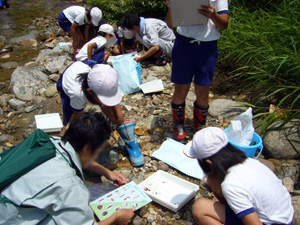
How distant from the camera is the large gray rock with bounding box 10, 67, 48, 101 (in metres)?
4.46

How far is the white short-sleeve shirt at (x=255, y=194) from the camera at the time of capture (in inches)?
66.0

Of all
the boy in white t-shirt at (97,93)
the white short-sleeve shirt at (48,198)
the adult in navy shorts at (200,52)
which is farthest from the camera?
the adult in navy shorts at (200,52)

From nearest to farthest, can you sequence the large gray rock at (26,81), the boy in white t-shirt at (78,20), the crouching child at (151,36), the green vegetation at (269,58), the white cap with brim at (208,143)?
the white cap with brim at (208,143) < the green vegetation at (269,58) < the large gray rock at (26,81) < the crouching child at (151,36) < the boy in white t-shirt at (78,20)

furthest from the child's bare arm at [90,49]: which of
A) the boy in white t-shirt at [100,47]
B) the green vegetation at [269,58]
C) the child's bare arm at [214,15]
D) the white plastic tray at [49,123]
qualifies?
the child's bare arm at [214,15]

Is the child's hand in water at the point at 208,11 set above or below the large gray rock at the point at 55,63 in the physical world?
above

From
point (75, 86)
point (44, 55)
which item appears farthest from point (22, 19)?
point (75, 86)

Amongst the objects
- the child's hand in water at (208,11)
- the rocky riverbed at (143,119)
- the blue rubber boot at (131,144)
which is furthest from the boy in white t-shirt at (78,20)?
the child's hand in water at (208,11)

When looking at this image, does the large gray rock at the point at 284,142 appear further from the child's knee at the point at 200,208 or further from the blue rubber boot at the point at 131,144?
the blue rubber boot at the point at 131,144

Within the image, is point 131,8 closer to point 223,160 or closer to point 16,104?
point 16,104

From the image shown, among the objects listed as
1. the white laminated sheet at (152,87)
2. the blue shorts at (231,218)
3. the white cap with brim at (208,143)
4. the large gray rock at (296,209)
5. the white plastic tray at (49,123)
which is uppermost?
the white cap with brim at (208,143)

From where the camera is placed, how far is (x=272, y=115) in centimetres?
304

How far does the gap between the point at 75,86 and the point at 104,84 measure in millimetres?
445

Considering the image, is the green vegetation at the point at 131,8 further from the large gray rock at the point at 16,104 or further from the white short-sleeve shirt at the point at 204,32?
the white short-sleeve shirt at the point at 204,32

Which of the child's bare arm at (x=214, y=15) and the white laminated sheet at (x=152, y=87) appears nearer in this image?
the child's bare arm at (x=214, y=15)
